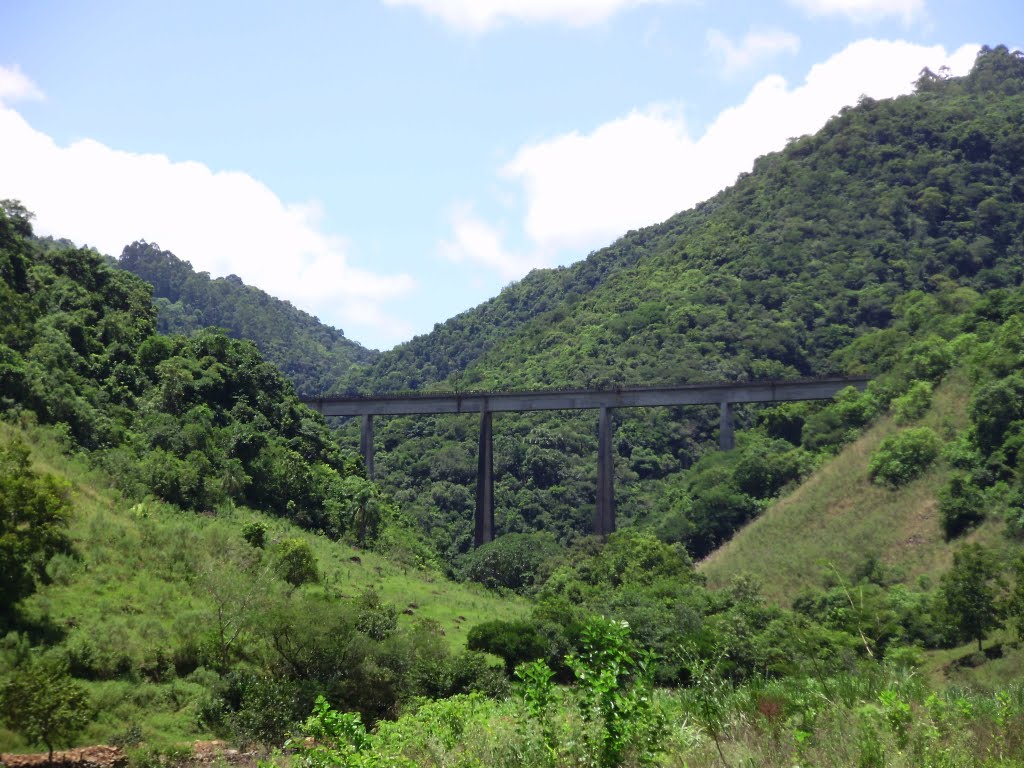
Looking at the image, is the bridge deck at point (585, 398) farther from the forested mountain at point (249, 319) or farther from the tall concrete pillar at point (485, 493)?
the forested mountain at point (249, 319)

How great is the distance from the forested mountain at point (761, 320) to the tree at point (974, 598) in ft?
89.6

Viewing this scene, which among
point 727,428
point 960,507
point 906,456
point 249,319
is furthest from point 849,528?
point 249,319

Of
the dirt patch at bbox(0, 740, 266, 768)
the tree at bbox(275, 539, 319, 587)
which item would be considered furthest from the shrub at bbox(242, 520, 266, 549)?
the dirt patch at bbox(0, 740, 266, 768)

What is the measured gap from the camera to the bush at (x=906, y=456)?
5700cm

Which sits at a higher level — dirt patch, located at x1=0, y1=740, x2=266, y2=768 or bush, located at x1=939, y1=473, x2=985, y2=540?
bush, located at x1=939, y1=473, x2=985, y2=540

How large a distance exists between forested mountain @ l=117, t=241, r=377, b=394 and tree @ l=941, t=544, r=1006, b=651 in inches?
4305

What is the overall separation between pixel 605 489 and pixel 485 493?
889 cm

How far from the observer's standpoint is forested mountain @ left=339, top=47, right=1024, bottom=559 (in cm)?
7719

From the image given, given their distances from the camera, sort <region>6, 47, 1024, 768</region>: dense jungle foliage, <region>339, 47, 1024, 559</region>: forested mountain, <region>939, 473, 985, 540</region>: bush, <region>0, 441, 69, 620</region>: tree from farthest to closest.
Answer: <region>339, 47, 1024, 559</region>: forested mountain, <region>939, 473, 985, 540</region>: bush, <region>0, 441, 69, 620</region>: tree, <region>6, 47, 1024, 768</region>: dense jungle foliage

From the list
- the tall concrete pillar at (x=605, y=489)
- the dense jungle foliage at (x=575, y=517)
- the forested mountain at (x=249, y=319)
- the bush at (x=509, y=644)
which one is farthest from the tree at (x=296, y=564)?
the forested mountain at (x=249, y=319)

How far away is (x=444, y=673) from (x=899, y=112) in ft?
336

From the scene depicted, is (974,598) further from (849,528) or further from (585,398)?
(585,398)

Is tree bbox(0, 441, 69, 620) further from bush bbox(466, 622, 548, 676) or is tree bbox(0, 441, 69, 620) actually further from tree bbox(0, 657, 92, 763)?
bush bbox(466, 622, 548, 676)

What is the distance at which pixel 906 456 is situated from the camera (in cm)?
5762
